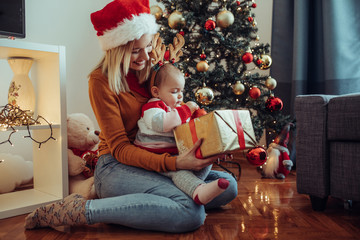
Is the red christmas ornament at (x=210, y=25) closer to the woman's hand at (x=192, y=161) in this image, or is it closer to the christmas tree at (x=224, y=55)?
the christmas tree at (x=224, y=55)

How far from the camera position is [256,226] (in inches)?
48.2

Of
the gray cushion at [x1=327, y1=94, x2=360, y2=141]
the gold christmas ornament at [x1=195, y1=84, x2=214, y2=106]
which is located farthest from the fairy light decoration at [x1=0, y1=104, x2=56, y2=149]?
the gray cushion at [x1=327, y1=94, x2=360, y2=141]

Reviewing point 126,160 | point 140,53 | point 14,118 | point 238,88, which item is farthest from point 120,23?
point 238,88

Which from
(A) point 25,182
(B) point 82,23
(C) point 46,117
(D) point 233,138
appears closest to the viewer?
(D) point 233,138

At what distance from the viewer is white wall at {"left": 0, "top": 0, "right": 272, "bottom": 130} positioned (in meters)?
2.26

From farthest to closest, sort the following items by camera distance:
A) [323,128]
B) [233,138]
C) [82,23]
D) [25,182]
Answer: [82,23] → [25,182] → [323,128] → [233,138]

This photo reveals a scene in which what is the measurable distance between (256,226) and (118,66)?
0.79 meters

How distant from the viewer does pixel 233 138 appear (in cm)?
111

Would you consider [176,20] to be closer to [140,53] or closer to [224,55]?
[224,55]

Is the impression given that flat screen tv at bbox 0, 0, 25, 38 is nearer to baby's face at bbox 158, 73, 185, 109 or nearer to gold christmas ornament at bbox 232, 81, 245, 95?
baby's face at bbox 158, 73, 185, 109

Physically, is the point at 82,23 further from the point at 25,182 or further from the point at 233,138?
the point at 233,138

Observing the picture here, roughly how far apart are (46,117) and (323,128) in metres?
1.27

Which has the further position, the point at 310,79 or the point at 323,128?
the point at 310,79

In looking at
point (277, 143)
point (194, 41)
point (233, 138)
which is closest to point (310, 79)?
point (277, 143)
